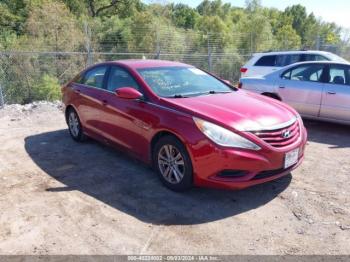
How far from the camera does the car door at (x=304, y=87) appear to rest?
7.22 m

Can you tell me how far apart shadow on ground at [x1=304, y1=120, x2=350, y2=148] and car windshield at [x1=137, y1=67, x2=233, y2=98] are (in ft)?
8.03

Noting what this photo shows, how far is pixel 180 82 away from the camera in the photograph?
501cm

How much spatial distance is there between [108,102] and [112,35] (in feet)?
45.8

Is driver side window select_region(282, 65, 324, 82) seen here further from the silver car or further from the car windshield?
the car windshield

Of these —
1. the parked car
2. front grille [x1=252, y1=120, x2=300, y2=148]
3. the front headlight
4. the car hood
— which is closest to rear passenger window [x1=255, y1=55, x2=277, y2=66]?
the parked car

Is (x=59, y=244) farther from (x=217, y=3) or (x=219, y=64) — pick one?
(x=217, y=3)

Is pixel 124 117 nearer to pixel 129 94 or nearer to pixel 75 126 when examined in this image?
pixel 129 94

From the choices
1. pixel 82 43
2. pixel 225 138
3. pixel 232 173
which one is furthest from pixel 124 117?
pixel 82 43

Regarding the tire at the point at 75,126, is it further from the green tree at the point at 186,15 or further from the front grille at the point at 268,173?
the green tree at the point at 186,15

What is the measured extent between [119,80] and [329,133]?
4.45 metres

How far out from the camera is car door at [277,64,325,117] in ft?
23.7

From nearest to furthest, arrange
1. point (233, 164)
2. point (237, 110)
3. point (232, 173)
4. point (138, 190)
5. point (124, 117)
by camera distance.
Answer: point (233, 164) < point (232, 173) < point (237, 110) < point (138, 190) < point (124, 117)

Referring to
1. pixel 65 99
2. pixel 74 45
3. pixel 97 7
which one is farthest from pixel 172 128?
pixel 97 7

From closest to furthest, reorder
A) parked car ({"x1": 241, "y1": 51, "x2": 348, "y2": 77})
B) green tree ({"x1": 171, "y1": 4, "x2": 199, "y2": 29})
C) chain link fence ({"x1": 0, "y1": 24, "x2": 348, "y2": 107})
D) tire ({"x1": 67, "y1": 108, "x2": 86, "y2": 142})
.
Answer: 1. tire ({"x1": 67, "y1": 108, "x2": 86, "y2": 142})
2. parked car ({"x1": 241, "y1": 51, "x2": 348, "y2": 77})
3. chain link fence ({"x1": 0, "y1": 24, "x2": 348, "y2": 107})
4. green tree ({"x1": 171, "y1": 4, "x2": 199, "y2": 29})
